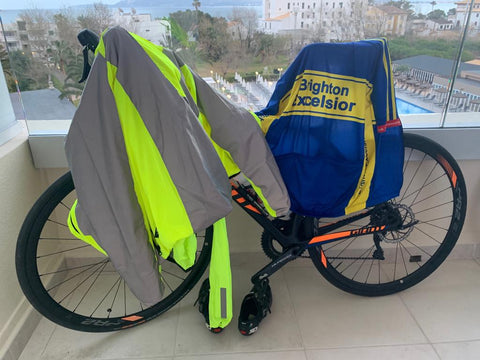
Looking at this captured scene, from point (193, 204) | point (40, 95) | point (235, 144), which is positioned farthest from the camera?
point (40, 95)

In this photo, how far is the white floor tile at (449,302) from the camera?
4.84 ft

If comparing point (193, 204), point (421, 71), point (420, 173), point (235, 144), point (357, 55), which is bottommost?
point (420, 173)

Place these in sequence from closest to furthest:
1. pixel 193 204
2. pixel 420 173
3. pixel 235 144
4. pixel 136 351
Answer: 1. pixel 193 204
2. pixel 235 144
3. pixel 136 351
4. pixel 420 173

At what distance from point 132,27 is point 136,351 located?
48.4 inches

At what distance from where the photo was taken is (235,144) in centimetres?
113

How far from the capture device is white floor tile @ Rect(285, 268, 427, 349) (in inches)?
56.7

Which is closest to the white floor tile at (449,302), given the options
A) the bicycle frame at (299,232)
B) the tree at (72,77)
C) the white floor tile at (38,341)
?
the bicycle frame at (299,232)

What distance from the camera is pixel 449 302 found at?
162 centimetres

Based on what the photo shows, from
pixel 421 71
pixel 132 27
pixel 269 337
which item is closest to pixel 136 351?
pixel 269 337

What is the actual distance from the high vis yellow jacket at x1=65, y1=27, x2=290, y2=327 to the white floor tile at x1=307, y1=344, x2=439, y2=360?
0.65 m

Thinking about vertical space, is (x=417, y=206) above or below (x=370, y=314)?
above

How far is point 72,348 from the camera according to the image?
141 centimetres

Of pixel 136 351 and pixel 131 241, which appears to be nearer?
pixel 131 241

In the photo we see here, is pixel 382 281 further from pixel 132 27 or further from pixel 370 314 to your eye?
pixel 132 27
